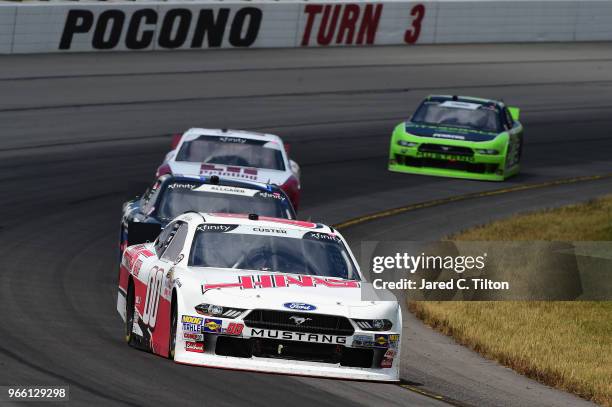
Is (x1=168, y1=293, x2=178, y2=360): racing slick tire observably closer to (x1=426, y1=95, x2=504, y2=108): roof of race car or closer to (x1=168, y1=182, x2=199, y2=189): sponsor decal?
(x1=168, y1=182, x2=199, y2=189): sponsor decal

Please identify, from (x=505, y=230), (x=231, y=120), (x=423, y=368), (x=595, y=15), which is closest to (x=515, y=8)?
(x=595, y=15)

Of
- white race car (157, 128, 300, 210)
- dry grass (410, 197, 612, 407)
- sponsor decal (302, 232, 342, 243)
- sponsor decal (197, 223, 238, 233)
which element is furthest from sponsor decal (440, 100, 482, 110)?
sponsor decal (197, 223, 238, 233)

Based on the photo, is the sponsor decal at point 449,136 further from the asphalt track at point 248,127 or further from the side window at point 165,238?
the side window at point 165,238

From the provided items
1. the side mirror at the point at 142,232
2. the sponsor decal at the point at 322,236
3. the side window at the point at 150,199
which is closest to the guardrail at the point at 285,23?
the side window at the point at 150,199

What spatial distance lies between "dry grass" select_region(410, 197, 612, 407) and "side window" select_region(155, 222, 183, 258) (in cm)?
323

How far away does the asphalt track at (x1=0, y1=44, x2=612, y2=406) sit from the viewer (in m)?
12.2

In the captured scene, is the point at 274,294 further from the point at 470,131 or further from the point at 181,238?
the point at 470,131

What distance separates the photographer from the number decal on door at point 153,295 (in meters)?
12.7

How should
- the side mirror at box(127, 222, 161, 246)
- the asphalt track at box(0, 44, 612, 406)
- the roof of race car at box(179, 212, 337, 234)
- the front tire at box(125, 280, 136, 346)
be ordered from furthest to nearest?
the side mirror at box(127, 222, 161, 246)
the front tire at box(125, 280, 136, 346)
the roof of race car at box(179, 212, 337, 234)
the asphalt track at box(0, 44, 612, 406)

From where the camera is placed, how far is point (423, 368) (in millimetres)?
13648

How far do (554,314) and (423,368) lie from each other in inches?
138

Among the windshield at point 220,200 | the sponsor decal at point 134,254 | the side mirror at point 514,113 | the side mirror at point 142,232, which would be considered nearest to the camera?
the sponsor decal at point 134,254

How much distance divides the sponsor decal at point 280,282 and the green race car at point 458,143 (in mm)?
17048

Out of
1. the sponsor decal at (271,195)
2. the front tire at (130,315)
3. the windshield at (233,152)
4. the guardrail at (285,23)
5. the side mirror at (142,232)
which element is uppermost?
the front tire at (130,315)
